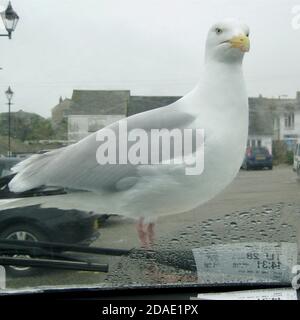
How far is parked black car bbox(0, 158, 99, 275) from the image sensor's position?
10.1 ft

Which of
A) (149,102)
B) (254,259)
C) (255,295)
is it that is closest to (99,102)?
(149,102)

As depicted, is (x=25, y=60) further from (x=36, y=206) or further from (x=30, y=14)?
(x=36, y=206)

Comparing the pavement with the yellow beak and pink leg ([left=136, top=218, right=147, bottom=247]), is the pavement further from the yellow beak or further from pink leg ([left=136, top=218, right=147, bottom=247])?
the yellow beak

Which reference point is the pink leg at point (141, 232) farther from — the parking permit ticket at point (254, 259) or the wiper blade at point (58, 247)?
the parking permit ticket at point (254, 259)

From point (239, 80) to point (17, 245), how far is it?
4.76ft

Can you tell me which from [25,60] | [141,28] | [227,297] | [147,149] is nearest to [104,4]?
[141,28]

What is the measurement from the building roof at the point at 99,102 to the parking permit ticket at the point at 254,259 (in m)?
0.85

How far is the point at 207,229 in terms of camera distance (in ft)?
10.1

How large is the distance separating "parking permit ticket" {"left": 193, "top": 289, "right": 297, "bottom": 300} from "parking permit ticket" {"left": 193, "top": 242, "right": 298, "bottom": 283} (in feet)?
0.20

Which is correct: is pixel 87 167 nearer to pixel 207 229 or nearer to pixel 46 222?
pixel 46 222

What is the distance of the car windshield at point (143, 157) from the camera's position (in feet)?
9.90

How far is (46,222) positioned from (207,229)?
32.9 inches

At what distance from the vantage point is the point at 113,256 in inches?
123

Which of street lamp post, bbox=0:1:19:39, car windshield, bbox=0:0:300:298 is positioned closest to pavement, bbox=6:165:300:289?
car windshield, bbox=0:0:300:298
